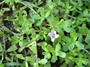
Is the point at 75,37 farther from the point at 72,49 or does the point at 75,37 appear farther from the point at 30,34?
the point at 30,34

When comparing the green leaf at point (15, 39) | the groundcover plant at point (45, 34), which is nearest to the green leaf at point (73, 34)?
the groundcover plant at point (45, 34)

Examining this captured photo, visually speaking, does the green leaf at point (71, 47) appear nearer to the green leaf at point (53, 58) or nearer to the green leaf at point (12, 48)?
the green leaf at point (53, 58)

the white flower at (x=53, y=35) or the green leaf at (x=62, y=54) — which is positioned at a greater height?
the white flower at (x=53, y=35)

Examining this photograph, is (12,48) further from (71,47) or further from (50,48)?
(71,47)

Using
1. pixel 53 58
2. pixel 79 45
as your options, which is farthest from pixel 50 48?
pixel 79 45

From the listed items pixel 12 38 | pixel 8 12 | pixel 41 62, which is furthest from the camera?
pixel 8 12

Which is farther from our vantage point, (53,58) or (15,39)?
(15,39)

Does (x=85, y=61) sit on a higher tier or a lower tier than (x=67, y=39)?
lower

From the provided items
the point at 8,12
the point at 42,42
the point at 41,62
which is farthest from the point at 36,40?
the point at 8,12
